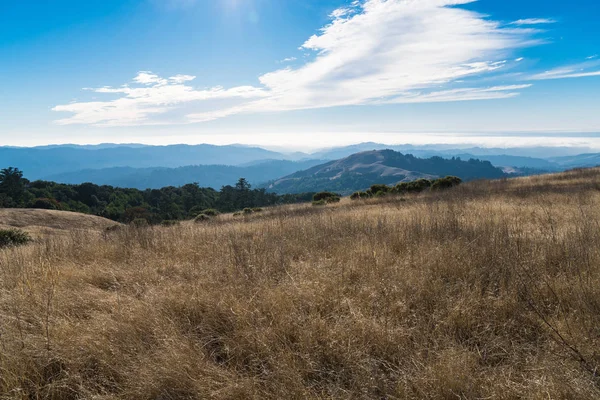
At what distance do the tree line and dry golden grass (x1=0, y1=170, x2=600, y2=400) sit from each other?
143 feet

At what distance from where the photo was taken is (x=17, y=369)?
2.56 m

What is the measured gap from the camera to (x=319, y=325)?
2994mm

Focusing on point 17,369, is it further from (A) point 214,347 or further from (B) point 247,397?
(B) point 247,397

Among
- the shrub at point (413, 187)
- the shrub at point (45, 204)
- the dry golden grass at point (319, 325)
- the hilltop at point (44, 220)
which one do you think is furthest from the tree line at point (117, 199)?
the dry golden grass at point (319, 325)

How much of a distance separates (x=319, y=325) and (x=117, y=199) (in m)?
79.6

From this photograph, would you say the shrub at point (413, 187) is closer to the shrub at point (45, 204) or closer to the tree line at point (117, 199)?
the tree line at point (117, 199)

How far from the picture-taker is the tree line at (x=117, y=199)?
54.2m

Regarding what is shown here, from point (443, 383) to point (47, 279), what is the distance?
17.9ft

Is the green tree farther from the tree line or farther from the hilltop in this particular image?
the hilltop

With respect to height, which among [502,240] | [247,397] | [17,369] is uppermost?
[502,240]

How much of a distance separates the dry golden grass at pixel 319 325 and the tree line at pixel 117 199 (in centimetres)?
4347

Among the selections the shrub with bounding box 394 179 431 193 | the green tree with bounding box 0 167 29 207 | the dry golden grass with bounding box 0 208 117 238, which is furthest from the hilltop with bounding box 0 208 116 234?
the green tree with bounding box 0 167 29 207

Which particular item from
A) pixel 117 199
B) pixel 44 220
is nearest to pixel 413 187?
pixel 44 220

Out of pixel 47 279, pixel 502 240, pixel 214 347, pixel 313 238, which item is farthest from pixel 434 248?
pixel 47 279
